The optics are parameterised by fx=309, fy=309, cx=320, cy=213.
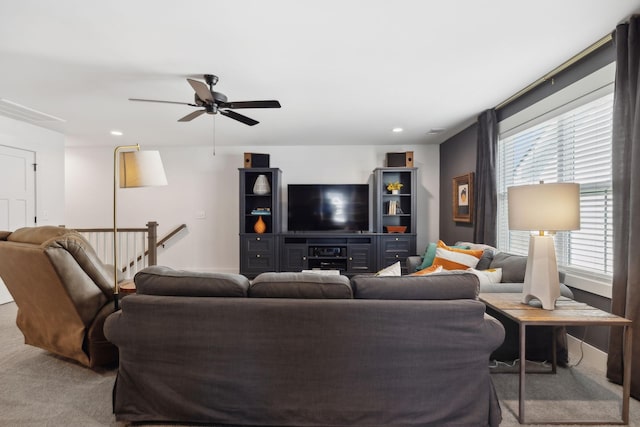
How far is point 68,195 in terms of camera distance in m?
5.50

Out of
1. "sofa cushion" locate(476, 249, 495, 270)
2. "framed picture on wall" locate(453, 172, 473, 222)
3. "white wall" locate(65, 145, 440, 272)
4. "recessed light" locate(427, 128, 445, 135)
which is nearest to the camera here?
"sofa cushion" locate(476, 249, 495, 270)

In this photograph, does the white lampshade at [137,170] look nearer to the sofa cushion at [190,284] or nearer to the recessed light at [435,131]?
the sofa cushion at [190,284]

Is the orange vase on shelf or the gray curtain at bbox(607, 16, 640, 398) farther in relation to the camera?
the orange vase on shelf

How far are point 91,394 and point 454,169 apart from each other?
4794 millimetres

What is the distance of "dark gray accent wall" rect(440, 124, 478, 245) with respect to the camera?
4.19 metres

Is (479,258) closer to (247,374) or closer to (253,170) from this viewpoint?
(247,374)

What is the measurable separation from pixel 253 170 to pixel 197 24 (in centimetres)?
302

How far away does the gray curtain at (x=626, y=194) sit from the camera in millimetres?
1819

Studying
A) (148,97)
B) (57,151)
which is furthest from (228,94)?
(57,151)

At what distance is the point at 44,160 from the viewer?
4.37m

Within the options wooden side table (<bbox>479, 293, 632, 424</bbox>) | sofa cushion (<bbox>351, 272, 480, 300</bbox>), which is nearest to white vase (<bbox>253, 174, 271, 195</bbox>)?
sofa cushion (<bbox>351, 272, 480, 300</bbox>)

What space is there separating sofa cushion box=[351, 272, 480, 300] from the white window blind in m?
1.50

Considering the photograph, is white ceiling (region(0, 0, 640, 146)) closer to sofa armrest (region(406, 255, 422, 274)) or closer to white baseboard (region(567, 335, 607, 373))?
sofa armrest (region(406, 255, 422, 274))

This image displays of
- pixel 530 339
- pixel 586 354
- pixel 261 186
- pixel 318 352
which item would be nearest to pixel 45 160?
pixel 261 186
